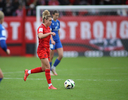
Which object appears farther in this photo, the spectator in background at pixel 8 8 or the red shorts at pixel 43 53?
the spectator in background at pixel 8 8

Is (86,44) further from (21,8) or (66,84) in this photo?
(66,84)

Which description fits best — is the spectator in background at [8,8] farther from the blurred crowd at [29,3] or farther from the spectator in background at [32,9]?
the spectator in background at [32,9]

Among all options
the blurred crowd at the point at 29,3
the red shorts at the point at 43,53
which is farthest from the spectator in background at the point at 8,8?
the red shorts at the point at 43,53

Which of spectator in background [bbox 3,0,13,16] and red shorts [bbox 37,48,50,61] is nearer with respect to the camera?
red shorts [bbox 37,48,50,61]

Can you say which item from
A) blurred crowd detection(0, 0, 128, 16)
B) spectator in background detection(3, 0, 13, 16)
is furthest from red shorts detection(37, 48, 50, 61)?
spectator in background detection(3, 0, 13, 16)

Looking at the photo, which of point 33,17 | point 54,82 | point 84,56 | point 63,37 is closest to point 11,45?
point 33,17

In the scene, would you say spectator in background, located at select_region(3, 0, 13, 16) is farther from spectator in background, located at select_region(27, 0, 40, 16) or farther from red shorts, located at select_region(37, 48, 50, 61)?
red shorts, located at select_region(37, 48, 50, 61)

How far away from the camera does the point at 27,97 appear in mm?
5664

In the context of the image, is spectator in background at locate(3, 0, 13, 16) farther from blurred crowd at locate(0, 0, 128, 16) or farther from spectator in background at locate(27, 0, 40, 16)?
spectator in background at locate(27, 0, 40, 16)

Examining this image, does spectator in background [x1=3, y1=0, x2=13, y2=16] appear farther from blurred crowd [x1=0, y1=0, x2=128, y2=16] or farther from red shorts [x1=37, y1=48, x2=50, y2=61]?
red shorts [x1=37, y1=48, x2=50, y2=61]

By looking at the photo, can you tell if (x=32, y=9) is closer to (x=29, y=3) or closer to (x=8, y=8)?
(x=29, y=3)

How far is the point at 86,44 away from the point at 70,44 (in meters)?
0.95

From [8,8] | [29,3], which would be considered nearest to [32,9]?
[29,3]

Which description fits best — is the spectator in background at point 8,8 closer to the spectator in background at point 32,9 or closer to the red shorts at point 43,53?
the spectator in background at point 32,9
